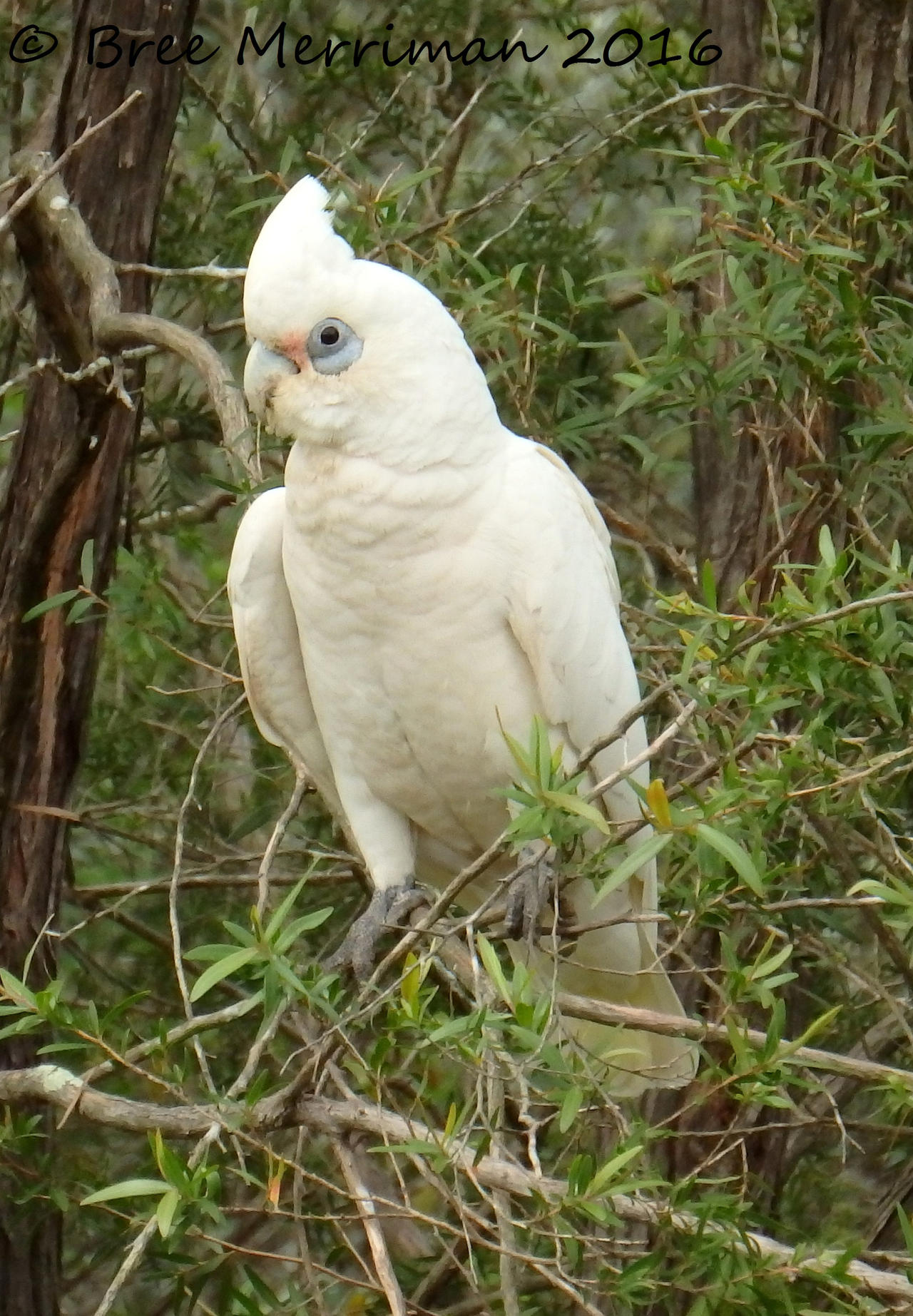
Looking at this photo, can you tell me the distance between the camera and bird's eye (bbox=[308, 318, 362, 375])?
81.5 inches

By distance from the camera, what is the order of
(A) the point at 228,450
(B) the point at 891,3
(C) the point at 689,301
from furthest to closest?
(C) the point at 689,301
(B) the point at 891,3
(A) the point at 228,450

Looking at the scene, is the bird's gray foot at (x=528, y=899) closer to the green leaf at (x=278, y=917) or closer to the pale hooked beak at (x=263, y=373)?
the green leaf at (x=278, y=917)

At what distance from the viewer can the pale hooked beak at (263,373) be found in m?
2.08

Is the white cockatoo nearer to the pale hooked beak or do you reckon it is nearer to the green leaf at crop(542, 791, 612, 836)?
the pale hooked beak

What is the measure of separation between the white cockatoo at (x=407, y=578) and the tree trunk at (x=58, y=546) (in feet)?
1.73

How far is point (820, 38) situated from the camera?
2.91 metres

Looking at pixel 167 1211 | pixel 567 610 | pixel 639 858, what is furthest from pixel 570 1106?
pixel 567 610

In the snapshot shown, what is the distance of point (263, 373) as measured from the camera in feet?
6.86

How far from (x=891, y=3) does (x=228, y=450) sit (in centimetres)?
145

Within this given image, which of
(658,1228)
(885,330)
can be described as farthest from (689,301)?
(658,1228)

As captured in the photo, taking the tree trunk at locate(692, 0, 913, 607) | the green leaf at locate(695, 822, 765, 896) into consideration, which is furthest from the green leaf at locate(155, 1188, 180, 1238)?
the tree trunk at locate(692, 0, 913, 607)

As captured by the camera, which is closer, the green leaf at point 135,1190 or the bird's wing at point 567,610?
the green leaf at point 135,1190

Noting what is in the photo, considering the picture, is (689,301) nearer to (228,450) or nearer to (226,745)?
(226,745)
